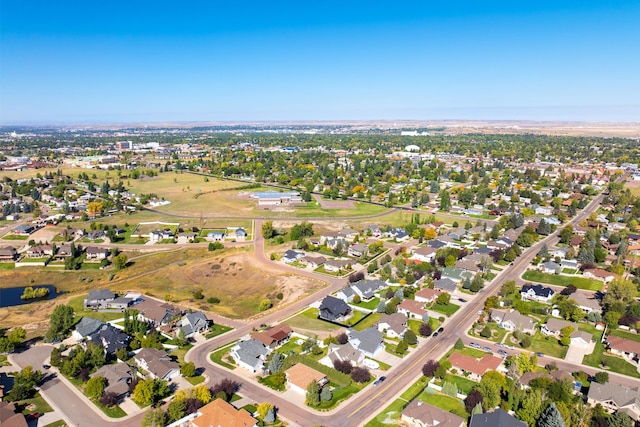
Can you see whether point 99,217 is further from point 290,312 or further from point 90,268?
point 290,312

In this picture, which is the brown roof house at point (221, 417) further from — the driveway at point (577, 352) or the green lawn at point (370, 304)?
the driveway at point (577, 352)

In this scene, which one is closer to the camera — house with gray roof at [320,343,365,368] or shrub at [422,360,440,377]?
shrub at [422,360,440,377]

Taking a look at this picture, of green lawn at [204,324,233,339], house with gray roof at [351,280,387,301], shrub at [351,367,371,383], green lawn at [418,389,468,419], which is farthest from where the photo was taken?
house with gray roof at [351,280,387,301]

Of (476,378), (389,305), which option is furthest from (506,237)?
(476,378)

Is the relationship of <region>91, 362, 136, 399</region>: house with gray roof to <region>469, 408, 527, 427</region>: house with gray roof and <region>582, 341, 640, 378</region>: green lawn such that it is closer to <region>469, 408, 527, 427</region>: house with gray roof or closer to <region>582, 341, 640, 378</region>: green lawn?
<region>469, 408, 527, 427</region>: house with gray roof

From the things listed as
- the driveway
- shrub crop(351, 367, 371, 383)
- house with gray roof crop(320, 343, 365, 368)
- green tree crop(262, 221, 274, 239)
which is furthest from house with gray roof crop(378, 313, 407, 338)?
green tree crop(262, 221, 274, 239)

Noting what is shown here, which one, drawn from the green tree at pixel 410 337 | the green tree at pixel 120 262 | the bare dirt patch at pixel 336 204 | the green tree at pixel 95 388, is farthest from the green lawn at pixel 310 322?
the bare dirt patch at pixel 336 204

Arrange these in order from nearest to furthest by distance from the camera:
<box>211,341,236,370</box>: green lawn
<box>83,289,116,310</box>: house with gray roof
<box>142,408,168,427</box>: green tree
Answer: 1. <box>142,408,168,427</box>: green tree
2. <box>211,341,236,370</box>: green lawn
3. <box>83,289,116,310</box>: house with gray roof
